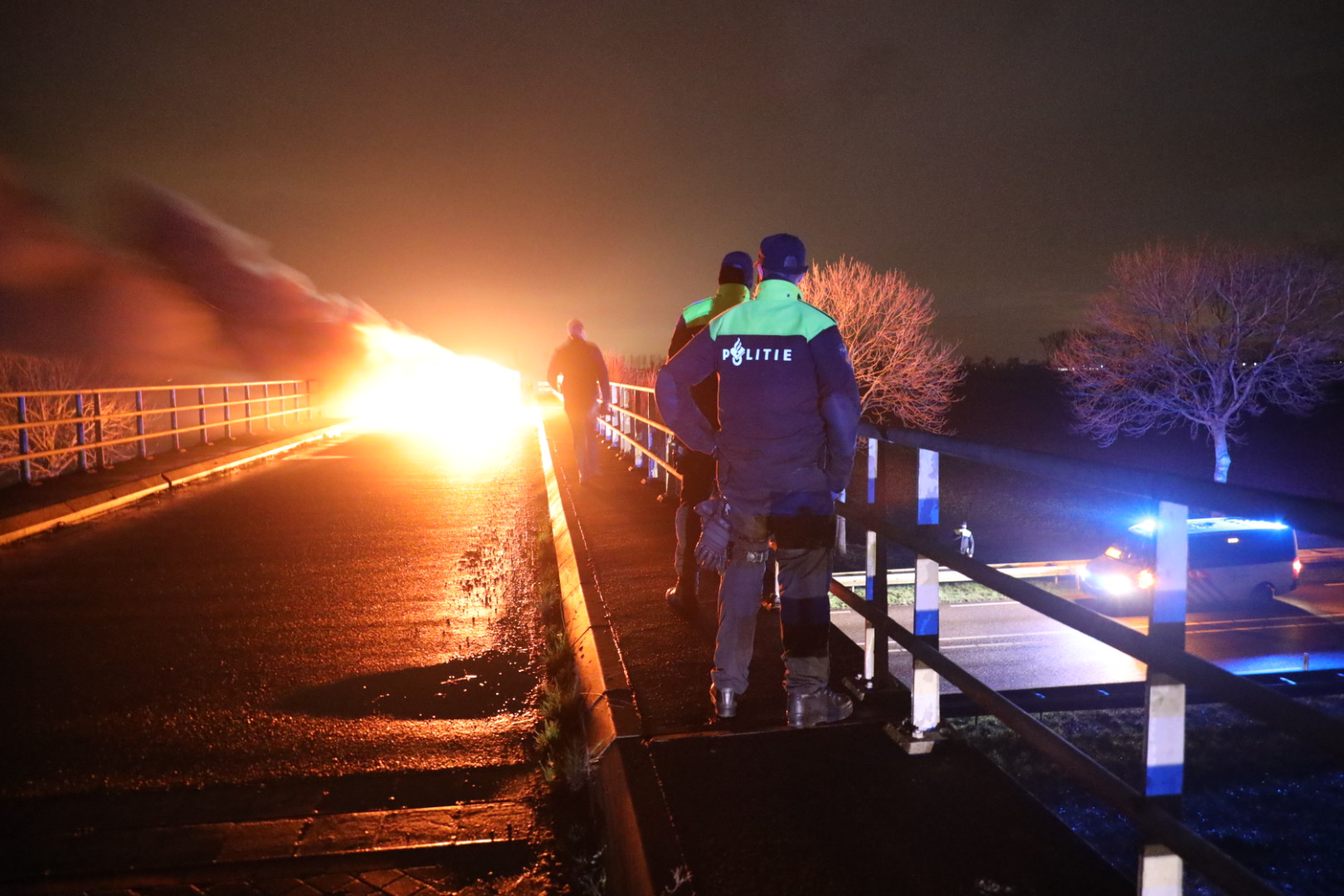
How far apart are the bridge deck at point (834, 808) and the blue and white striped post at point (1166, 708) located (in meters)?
0.38

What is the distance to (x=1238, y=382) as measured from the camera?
42.3 m

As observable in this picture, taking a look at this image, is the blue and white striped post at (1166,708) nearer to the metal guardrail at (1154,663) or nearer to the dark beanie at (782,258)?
the metal guardrail at (1154,663)

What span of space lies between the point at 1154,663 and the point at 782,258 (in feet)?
6.74

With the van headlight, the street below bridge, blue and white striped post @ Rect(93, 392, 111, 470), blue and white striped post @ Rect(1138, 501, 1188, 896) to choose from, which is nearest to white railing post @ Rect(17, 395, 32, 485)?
blue and white striped post @ Rect(93, 392, 111, 470)

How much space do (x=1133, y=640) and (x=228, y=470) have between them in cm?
1530

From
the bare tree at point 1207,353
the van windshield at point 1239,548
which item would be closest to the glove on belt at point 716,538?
the van windshield at point 1239,548

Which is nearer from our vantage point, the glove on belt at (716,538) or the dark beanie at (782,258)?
the dark beanie at (782,258)

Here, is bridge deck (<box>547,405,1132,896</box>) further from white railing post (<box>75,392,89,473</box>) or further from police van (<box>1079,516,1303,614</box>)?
police van (<box>1079,516,1303,614</box>)

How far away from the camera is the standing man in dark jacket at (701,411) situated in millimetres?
4527

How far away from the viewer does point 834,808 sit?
9.84 feet

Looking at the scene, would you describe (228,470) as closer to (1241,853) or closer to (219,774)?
(219,774)

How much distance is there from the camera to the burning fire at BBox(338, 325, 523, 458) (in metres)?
24.8

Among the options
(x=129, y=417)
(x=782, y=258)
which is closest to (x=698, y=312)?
(x=782, y=258)

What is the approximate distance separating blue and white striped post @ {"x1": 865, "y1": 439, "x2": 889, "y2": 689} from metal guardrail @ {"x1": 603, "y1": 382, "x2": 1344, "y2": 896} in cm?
31
